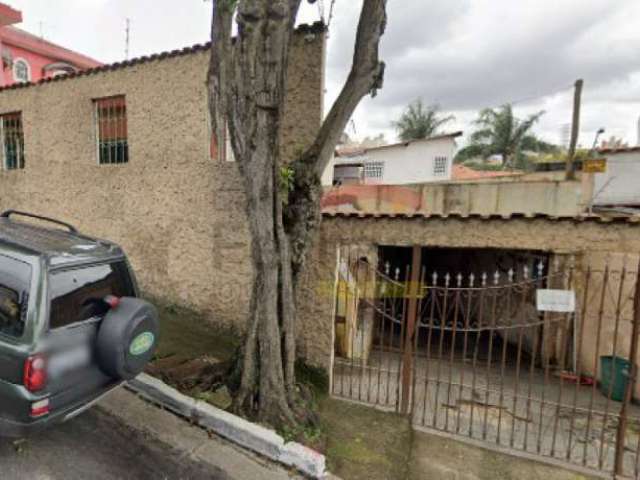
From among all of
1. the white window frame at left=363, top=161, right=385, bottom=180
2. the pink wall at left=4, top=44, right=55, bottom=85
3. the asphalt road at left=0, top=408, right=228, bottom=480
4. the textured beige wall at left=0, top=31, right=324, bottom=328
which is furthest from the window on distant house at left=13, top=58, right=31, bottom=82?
the asphalt road at left=0, top=408, right=228, bottom=480

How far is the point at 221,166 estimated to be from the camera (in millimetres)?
6418

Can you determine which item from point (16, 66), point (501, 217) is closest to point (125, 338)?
point (501, 217)

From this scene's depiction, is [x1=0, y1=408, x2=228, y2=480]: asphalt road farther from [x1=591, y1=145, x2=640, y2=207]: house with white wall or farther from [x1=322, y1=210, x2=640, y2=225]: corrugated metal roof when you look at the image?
[x1=591, y1=145, x2=640, y2=207]: house with white wall

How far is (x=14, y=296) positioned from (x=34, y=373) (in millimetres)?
575

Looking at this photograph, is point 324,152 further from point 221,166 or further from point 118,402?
point 118,402

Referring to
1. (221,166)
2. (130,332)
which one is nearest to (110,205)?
(221,166)

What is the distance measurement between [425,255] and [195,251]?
20.4 feet

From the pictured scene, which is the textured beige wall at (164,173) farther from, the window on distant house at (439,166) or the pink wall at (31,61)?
the window on distant house at (439,166)

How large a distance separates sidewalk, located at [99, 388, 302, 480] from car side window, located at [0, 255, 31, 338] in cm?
146

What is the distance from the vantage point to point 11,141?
910 cm

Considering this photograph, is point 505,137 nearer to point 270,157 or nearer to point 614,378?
point 614,378

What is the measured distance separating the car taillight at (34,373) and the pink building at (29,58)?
590 inches

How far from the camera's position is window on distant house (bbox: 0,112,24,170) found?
8930 mm

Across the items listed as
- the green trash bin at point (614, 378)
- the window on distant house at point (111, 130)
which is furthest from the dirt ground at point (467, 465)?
the window on distant house at point (111, 130)
